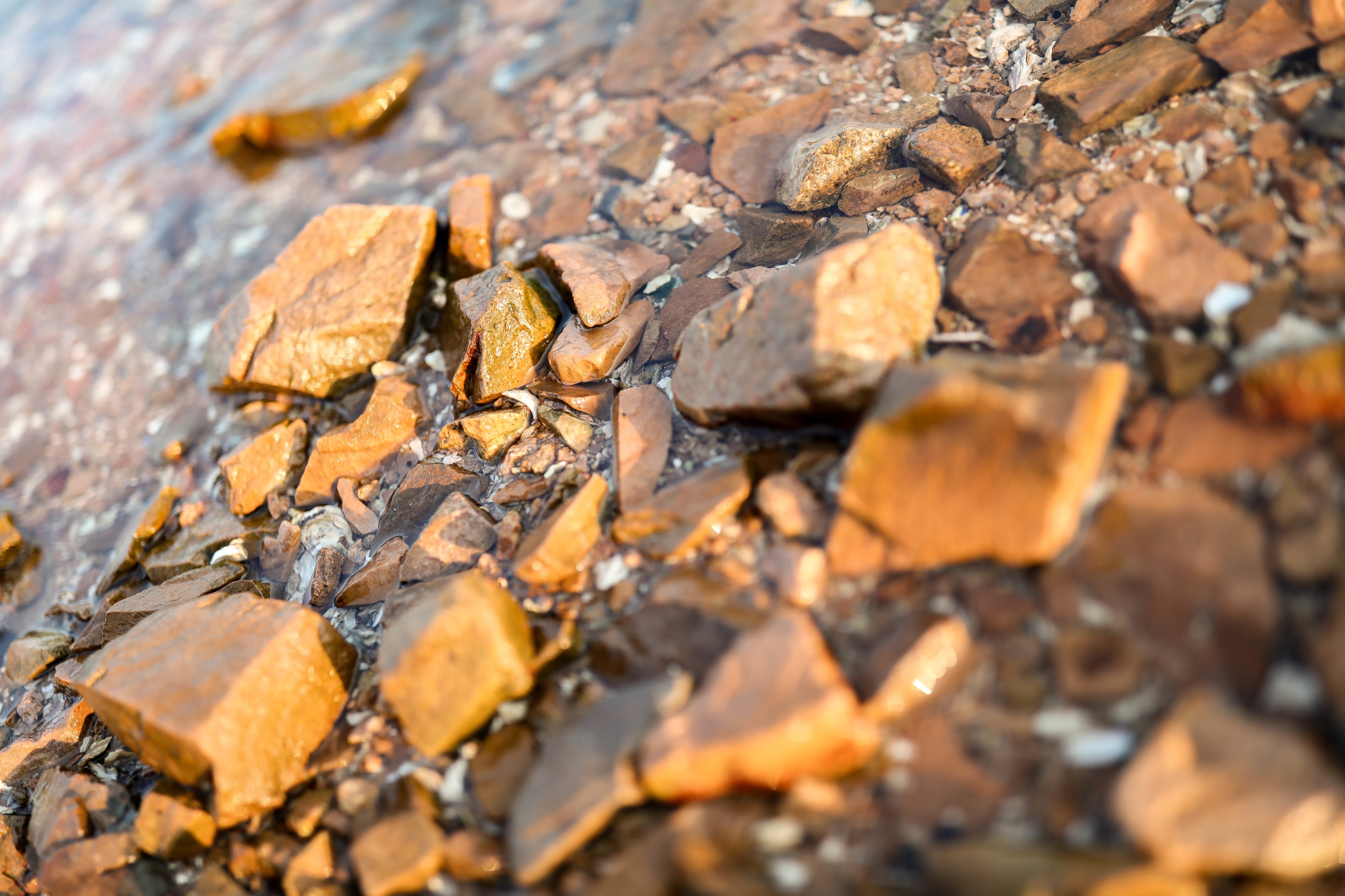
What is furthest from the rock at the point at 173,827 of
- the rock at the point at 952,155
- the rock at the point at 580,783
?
the rock at the point at 952,155

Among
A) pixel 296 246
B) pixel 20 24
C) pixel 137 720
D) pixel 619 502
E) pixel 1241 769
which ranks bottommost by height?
pixel 1241 769

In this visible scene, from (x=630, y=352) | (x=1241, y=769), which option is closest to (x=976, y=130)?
(x=630, y=352)

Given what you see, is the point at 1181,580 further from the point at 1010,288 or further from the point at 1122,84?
the point at 1122,84

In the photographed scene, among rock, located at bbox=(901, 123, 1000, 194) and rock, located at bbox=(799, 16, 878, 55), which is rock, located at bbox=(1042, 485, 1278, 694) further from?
rock, located at bbox=(799, 16, 878, 55)

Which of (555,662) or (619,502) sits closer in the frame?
(555,662)

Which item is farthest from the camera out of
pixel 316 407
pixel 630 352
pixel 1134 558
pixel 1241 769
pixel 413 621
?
pixel 316 407

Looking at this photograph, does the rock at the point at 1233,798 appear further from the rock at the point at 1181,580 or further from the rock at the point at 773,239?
the rock at the point at 773,239

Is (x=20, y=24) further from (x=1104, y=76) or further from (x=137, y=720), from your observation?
(x=1104, y=76)
